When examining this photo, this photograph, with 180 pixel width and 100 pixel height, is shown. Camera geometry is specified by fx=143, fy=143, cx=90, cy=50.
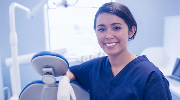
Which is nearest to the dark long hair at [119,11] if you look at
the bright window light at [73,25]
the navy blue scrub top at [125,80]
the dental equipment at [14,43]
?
the navy blue scrub top at [125,80]

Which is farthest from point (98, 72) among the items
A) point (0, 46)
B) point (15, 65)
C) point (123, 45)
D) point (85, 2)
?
point (0, 46)

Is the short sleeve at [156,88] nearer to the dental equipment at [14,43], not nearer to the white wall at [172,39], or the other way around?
the dental equipment at [14,43]

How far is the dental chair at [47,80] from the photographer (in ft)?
2.30

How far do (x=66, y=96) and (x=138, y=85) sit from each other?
363mm

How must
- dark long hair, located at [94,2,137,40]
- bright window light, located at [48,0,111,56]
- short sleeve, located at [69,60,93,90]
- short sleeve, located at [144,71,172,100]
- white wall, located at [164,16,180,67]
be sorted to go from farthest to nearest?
bright window light, located at [48,0,111,56] → white wall, located at [164,16,180,67] → short sleeve, located at [69,60,93,90] → dark long hair, located at [94,2,137,40] → short sleeve, located at [144,71,172,100]

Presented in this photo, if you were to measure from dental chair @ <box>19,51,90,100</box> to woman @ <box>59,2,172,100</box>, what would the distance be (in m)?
0.07

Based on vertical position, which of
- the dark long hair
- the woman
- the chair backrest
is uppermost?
the dark long hair

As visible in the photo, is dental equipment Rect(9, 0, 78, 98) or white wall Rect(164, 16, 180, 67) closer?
dental equipment Rect(9, 0, 78, 98)

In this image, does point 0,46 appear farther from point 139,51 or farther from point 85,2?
point 139,51

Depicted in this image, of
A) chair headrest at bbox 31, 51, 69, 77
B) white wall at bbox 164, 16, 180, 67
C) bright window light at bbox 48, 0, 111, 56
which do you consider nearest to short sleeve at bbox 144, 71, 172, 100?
chair headrest at bbox 31, 51, 69, 77

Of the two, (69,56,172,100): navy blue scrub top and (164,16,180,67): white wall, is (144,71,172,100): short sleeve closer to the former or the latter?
(69,56,172,100): navy blue scrub top

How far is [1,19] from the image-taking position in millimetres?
2125

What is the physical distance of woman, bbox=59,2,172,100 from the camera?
2.26 feet

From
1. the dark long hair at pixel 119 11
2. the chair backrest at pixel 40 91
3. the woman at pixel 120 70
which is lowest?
the chair backrest at pixel 40 91
